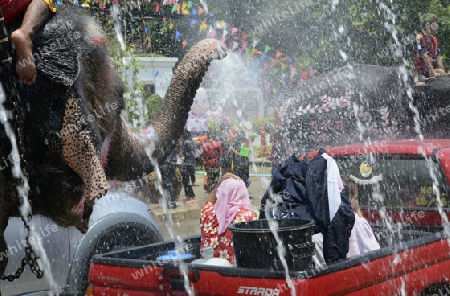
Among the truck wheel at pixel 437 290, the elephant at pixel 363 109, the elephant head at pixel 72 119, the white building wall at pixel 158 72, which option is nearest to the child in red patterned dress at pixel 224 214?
the truck wheel at pixel 437 290

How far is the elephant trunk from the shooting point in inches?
126

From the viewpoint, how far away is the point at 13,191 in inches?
112

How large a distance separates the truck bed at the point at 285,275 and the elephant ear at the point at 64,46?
1667 millimetres

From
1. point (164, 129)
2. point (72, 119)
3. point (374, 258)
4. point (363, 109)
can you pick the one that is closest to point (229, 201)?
point (374, 258)

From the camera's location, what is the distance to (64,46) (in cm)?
281

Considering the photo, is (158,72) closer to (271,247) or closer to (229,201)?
(229,201)

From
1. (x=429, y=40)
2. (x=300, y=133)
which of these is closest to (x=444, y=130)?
(x=429, y=40)

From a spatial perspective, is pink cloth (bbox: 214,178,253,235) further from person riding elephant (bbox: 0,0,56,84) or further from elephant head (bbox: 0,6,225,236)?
person riding elephant (bbox: 0,0,56,84)

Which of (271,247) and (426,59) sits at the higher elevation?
(426,59)

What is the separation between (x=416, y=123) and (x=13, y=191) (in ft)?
26.2

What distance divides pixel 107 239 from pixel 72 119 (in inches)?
124

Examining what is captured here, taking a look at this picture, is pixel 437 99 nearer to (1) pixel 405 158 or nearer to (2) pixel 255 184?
(1) pixel 405 158

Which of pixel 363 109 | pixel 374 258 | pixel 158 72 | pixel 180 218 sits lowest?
pixel 180 218

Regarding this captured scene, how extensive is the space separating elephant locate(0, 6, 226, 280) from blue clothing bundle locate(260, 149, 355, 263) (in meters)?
1.62
